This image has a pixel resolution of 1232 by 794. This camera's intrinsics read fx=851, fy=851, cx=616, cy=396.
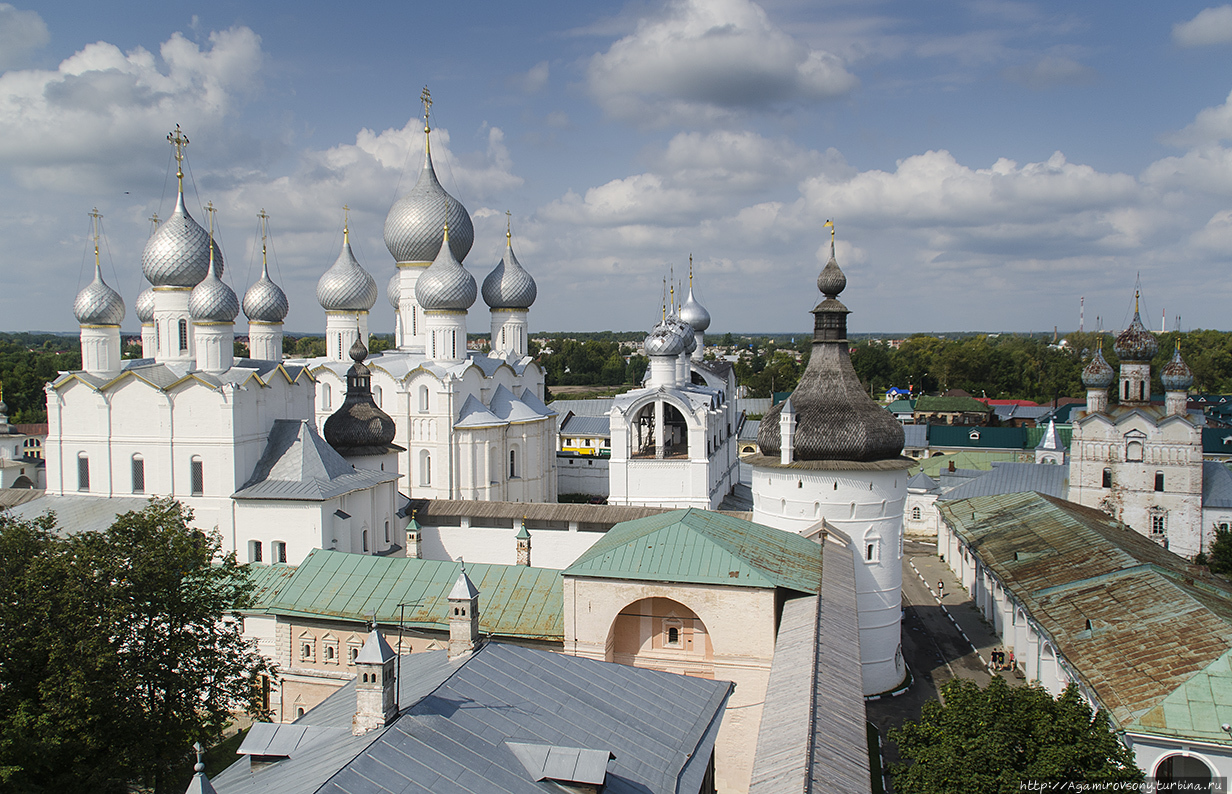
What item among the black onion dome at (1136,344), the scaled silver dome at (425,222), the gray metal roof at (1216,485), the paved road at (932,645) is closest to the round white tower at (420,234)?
the scaled silver dome at (425,222)

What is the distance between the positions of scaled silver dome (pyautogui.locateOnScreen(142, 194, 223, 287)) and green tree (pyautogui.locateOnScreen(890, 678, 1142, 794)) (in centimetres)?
2431

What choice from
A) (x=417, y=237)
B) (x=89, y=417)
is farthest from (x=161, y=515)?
(x=417, y=237)

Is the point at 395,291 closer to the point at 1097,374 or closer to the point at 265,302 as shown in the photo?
the point at 265,302

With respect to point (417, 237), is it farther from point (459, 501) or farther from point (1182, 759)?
point (1182, 759)

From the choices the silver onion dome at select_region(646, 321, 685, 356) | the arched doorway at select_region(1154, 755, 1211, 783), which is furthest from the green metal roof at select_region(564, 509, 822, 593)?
the silver onion dome at select_region(646, 321, 685, 356)

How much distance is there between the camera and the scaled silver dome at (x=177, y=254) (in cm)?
2620

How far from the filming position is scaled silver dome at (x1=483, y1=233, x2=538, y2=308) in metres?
37.0

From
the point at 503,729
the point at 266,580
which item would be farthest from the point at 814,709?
the point at 266,580

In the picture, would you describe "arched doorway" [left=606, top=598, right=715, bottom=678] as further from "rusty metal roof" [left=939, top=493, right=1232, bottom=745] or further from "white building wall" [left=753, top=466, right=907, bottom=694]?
"rusty metal roof" [left=939, top=493, right=1232, bottom=745]

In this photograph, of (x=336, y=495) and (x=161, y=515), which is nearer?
(x=161, y=515)

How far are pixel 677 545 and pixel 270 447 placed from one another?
523 inches

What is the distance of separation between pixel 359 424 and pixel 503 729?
18608mm

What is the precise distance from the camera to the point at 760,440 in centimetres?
2070

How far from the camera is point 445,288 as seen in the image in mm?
32000
